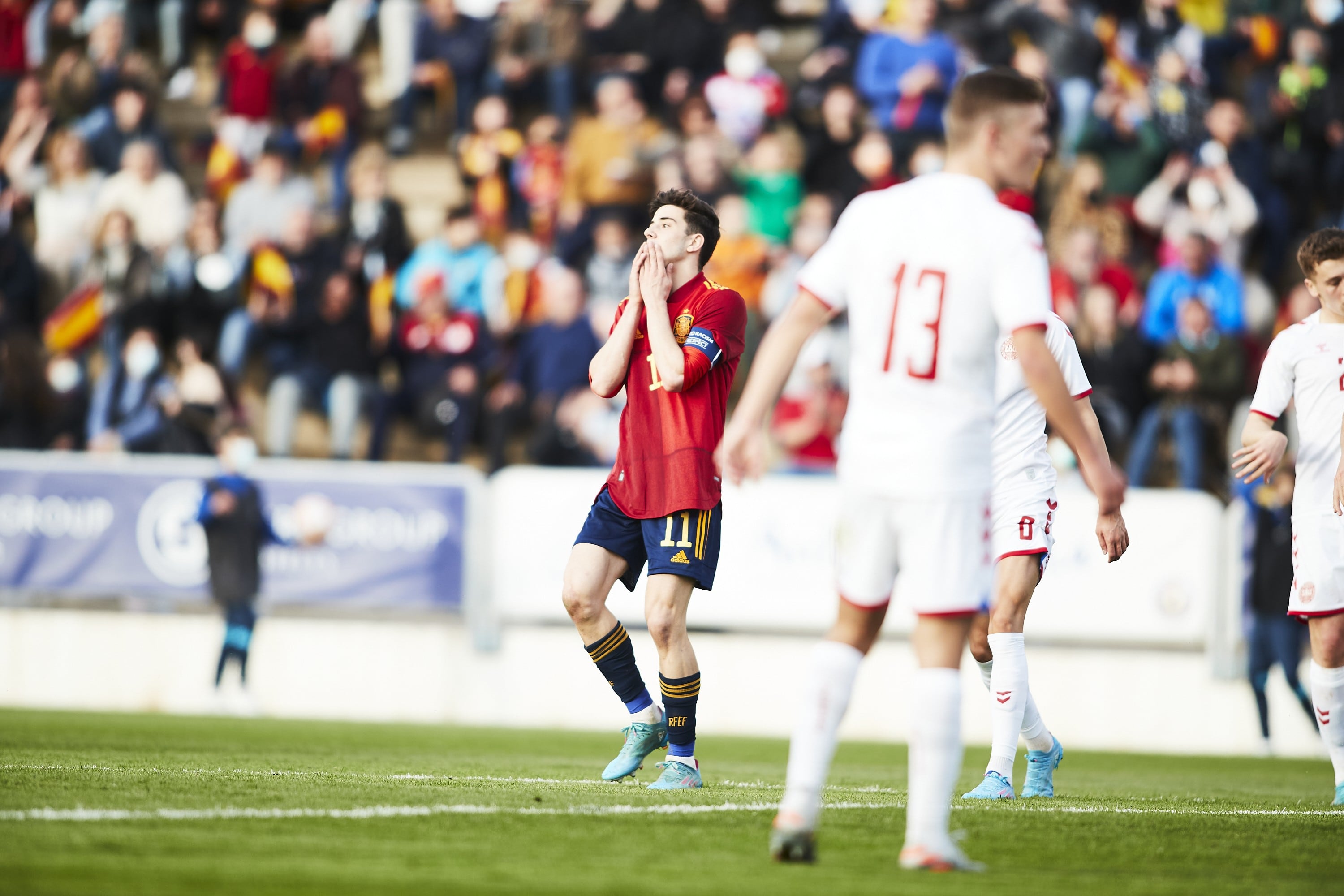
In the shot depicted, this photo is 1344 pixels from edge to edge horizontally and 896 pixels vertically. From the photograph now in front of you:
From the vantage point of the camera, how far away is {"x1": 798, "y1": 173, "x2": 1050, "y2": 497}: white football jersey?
455cm

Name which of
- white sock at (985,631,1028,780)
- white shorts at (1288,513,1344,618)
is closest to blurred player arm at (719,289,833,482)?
white sock at (985,631,1028,780)

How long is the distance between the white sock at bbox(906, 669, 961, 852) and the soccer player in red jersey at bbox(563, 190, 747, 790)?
2.24m

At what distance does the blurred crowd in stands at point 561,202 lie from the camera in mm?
15070

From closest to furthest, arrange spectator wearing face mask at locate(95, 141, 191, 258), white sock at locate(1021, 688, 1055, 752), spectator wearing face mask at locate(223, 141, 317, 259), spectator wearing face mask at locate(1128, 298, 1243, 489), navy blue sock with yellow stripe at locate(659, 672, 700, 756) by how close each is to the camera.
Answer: navy blue sock with yellow stripe at locate(659, 672, 700, 756), white sock at locate(1021, 688, 1055, 752), spectator wearing face mask at locate(1128, 298, 1243, 489), spectator wearing face mask at locate(223, 141, 317, 259), spectator wearing face mask at locate(95, 141, 191, 258)

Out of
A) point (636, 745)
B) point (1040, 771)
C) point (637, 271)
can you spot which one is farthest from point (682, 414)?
point (1040, 771)

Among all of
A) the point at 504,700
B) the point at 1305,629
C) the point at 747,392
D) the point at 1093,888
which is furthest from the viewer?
the point at 504,700

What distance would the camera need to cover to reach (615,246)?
15516 mm

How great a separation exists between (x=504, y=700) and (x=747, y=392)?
34.4ft

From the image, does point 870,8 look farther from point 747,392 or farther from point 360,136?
point 747,392

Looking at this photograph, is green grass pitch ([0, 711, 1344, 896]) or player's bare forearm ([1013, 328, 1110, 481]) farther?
player's bare forearm ([1013, 328, 1110, 481])

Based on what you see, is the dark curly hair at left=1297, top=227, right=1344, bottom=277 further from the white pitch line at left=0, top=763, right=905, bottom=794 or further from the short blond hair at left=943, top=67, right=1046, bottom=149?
the short blond hair at left=943, top=67, right=1046, bottom=149

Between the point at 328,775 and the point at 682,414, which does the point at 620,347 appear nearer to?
the point at 682,414

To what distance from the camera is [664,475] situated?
22.6 feet

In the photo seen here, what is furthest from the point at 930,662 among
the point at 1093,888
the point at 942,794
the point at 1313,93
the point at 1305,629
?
the point at 1313,93
